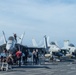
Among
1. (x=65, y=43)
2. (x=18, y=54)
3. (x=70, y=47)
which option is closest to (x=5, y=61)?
(x=18, y=54)

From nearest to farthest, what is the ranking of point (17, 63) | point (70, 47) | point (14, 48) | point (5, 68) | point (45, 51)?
point (5, 68)
point (17, 63)
point (14, 48)
point (45, 51)
point (70, 47)

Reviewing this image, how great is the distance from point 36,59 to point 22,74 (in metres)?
12.4

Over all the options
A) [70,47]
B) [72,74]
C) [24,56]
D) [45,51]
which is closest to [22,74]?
[72,74]

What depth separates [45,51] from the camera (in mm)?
74062

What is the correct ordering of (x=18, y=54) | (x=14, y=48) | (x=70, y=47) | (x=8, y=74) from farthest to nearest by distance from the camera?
(x=70, y=47) < (x=14, y=48) < (x=18, y=54) < (x=8, y=74)

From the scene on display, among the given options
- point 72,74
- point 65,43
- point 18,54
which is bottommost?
point 72,74

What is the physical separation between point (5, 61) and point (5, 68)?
1001 mm

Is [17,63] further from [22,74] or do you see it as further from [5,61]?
[22,74]

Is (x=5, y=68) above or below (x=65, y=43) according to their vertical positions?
below

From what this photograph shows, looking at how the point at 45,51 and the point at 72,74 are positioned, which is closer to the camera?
the point at 72,74

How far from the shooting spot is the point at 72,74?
81.5 feet

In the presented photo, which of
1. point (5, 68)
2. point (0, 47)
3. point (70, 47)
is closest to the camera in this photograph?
point (5, 68)

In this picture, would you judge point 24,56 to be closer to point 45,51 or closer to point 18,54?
point 18,54

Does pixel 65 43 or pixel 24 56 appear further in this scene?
pixel 65 43
